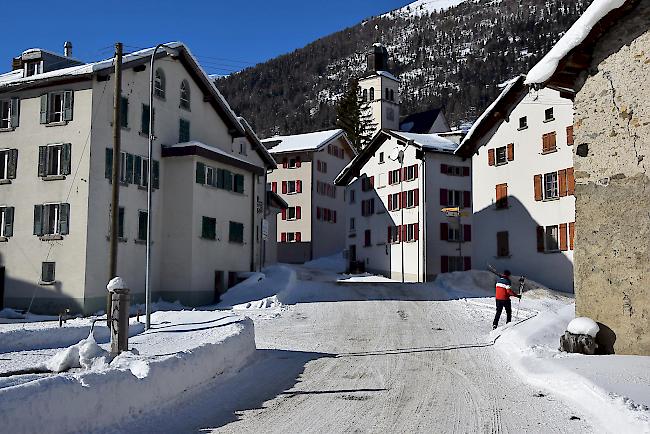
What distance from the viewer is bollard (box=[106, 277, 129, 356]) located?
10.8 metres

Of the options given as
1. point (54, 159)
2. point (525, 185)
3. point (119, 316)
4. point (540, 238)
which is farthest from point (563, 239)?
point (119, 316)

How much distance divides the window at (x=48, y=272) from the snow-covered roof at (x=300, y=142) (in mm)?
31822

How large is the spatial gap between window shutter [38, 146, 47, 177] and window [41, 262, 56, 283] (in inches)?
149

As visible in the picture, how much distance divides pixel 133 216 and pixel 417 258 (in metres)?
19.6

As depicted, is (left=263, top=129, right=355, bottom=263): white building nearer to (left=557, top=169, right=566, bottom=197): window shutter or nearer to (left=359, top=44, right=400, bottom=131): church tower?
(left=557, top=169, right=566, bottom=197): window shutter

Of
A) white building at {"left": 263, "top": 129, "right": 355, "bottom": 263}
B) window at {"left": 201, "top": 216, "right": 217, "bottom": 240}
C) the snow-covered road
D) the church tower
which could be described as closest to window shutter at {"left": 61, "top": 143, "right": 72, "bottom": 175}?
window at {"left": 201, "top": 216, "right": 217, "bottom": 240}

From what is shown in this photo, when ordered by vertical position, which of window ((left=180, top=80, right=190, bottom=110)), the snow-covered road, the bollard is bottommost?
the snow-covered road

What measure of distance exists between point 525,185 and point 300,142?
2831 cm

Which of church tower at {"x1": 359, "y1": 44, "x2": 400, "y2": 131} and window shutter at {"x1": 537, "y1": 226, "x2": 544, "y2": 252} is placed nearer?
window shutter at {"x1": 537, "y1": 226, "x2": 544, "y2": 252}

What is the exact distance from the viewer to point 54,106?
94.5ft

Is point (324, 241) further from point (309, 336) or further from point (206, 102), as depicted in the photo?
point (309, 336)

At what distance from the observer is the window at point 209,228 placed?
31656mm

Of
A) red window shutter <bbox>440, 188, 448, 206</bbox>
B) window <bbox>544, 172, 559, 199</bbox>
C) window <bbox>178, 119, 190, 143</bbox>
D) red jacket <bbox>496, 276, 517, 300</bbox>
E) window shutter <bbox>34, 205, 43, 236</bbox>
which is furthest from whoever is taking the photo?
red window shutter <bbox>440, 188, 448, 206</bbox>

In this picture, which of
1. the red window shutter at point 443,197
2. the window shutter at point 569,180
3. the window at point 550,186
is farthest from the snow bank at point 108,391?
the red window shutter at point 443,197
